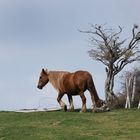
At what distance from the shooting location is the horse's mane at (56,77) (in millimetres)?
23891

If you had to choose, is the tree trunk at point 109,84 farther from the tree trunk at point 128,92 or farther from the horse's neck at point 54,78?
the horse's neck at point 54,78

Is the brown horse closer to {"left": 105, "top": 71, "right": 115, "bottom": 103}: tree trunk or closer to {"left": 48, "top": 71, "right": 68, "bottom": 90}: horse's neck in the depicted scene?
{"left": 48, "top": 71, "right": 68, "bottom": 90}: horse's neck

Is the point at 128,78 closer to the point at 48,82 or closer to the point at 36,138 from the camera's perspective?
the point at 48,82

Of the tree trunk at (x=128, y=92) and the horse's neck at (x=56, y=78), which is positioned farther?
the tree trunk at (x=128, y=92)

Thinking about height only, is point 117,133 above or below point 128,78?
below

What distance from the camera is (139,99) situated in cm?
2981

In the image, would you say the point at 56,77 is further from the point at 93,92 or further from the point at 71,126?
the point at 71,126

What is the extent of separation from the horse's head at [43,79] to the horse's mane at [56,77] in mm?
411

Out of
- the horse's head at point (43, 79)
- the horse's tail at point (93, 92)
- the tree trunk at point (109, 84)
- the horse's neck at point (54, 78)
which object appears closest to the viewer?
the horse's tail at point (93, 92)

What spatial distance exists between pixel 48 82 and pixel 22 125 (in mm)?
7012

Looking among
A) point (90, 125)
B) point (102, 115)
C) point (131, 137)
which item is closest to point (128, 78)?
point (102, 115)

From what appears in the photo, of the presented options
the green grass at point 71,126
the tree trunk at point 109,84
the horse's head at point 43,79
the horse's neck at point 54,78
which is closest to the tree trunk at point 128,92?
the tree trunk at point 109,84

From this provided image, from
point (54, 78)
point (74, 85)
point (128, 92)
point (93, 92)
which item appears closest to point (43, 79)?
point (54, 78)

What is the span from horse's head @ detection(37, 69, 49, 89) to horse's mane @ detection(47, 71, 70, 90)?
411mm
